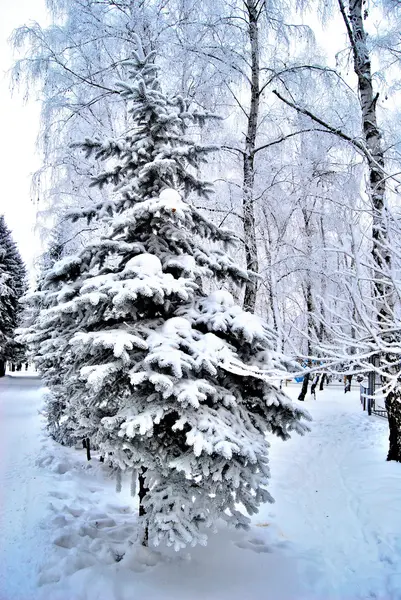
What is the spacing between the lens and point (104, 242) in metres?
4.43

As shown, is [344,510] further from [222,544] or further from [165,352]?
[165,352]

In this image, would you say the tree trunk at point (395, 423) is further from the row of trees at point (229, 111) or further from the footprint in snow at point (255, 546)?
the footprint in snow at point (255, 546)

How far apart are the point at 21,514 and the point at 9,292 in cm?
2266

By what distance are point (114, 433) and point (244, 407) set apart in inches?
55.2

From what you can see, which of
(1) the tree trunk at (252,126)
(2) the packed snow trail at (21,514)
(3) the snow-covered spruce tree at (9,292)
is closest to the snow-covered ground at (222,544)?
(2) the packed snow trail at (21,514)

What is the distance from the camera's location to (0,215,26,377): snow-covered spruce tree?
26.0 meters

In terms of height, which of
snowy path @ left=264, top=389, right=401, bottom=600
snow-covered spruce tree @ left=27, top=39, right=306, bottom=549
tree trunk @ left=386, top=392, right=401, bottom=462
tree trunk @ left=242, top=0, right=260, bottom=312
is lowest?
snowy path @ left=264, top=389, right=401, bottom=600

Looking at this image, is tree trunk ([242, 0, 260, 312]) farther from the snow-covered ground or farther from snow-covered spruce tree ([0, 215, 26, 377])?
snow-covered spruce tree ([0, 215, 26, 377])

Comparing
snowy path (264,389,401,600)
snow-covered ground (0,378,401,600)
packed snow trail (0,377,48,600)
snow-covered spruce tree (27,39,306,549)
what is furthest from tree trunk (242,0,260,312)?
packed snow trail (0,377,48,600)

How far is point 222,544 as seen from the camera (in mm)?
4746

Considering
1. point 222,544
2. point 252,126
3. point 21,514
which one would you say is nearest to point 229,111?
point 252,126

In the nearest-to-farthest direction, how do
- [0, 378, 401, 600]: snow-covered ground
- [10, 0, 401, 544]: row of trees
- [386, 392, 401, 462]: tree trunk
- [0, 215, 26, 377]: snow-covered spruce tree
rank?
1. [0, 378, 401, 600]: snow-covered ground
2. [10, 0, 401, 544]: row of trees
3. [386, 392, 401, 462]: tree trunk
4. [0, 215, 26, 377]: snow-covered spruce tree

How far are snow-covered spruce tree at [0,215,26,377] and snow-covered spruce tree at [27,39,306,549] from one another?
23393mm

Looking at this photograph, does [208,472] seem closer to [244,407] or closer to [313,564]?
[244,407]
